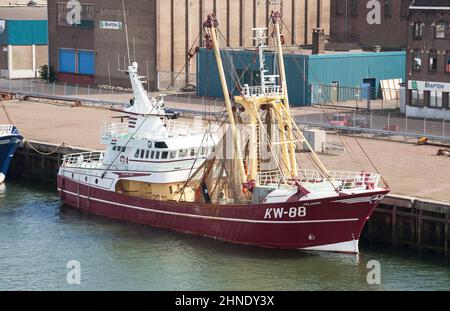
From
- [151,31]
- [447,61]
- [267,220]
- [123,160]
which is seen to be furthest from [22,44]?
[267,220]

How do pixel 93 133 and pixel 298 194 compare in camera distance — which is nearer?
pixel 298 194

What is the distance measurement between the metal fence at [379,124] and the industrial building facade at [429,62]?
102cm

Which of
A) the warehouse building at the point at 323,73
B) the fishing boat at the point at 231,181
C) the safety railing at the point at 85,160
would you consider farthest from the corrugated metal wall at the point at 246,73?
the fishing boat at the point at 231,181

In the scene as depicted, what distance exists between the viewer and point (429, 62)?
79875mm

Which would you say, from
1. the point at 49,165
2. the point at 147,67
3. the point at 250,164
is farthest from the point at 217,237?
the point at 147,67

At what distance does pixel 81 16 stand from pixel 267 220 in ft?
175

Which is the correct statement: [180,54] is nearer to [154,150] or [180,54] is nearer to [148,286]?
[154,150]

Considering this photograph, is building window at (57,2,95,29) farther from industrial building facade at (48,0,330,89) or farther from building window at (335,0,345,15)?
building window at (335,0,345,15)

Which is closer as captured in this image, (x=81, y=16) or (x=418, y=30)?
(x=418, y=30)

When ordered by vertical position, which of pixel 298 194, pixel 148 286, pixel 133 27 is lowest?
pixel 148 286

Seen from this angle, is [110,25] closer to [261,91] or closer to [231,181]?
[261,91]

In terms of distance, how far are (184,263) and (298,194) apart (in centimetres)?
546

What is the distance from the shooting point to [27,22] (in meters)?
110

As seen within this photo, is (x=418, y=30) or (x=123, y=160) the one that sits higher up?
(x=418, y=30)
